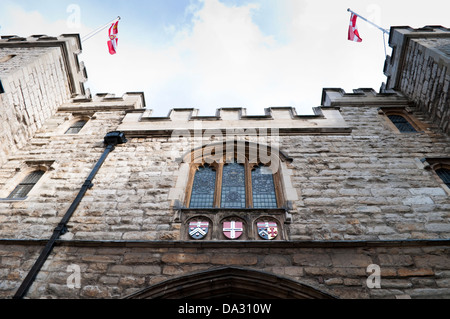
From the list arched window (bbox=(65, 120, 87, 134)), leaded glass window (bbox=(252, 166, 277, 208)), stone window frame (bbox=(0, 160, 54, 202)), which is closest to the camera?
leaded glass window (bbox=(252, 166, 277, 208))

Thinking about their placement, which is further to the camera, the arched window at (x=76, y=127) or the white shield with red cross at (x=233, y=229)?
the arched window at (x=76, y=127)

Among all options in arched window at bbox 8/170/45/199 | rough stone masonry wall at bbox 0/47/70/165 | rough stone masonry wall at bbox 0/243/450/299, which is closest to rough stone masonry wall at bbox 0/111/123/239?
arched window at bbox 8/170/45/199

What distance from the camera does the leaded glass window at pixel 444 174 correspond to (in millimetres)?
5728

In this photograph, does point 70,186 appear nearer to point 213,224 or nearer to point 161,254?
point 161,254

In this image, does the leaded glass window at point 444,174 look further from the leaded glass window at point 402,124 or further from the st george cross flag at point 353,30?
the st george cross flag at point 353,30

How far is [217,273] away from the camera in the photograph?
3975 millimetres

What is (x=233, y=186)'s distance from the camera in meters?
5.93

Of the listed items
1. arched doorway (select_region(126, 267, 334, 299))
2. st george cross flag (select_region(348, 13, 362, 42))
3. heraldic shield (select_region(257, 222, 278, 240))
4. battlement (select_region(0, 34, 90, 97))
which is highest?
st george cross flag (select_region(348, 13, 362, 42))

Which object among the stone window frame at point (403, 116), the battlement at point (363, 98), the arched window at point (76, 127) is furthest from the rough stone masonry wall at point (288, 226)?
the battlement at point (363, 98)

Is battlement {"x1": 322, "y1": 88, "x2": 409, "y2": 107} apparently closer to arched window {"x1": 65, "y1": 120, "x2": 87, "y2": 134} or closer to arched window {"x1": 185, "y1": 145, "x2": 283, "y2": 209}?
arched window {"x1": 185, "y1": 145, "x2": 283, "y2": 209}

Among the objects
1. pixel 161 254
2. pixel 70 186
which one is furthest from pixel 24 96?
pixel 161 254

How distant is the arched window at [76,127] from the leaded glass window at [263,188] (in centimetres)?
534

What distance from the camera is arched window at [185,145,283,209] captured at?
5539 millimetres

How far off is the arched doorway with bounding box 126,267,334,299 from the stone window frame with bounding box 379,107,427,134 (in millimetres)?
5383
